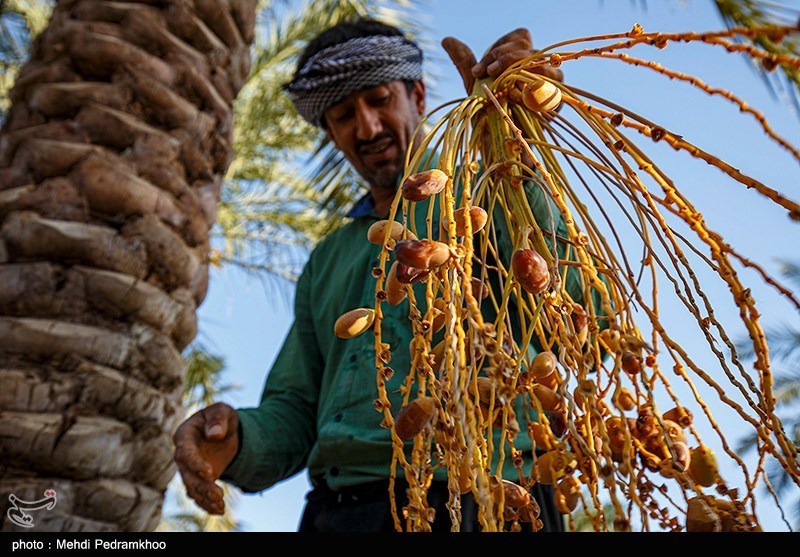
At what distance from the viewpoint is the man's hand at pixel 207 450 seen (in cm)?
151

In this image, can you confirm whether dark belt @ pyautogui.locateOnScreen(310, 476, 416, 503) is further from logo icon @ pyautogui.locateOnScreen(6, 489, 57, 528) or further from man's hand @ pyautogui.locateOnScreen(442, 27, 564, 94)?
man's hand @ pyautogui.locateOnScreen(442, 27, 564, 94)

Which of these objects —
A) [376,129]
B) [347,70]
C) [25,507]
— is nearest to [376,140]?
[376,129]

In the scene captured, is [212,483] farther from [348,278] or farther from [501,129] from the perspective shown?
[501,129]

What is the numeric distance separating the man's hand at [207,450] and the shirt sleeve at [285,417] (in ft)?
0.11

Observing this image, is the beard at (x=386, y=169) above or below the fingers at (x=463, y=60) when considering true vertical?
above

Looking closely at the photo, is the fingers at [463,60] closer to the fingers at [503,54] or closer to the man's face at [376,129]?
the fingers at [503,54]

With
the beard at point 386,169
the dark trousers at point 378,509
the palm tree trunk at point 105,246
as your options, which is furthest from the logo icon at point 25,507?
the beard at point 386,169

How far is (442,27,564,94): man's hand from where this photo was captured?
109cm

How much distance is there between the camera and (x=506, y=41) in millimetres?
1222

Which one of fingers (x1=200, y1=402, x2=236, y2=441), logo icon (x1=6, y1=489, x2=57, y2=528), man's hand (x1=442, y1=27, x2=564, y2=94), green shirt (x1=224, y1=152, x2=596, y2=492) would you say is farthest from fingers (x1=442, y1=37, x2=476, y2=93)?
logo icon (x1=6, y1=489, x2=57, y2=528)

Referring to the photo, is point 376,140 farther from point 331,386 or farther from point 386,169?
point 331,386

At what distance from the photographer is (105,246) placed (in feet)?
5.90

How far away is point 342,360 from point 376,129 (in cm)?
68

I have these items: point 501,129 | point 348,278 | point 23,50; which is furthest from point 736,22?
point 23,50
